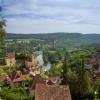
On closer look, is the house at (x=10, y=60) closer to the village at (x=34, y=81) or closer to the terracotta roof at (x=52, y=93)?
the village at (x=34, y=81)

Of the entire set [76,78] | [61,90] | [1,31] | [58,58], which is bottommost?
[58,58]

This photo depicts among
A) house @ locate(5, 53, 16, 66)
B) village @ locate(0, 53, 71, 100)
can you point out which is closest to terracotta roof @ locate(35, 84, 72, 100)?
village @ locate(0, 53, 71, 100)

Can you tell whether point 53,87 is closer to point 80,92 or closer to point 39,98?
point 39,98

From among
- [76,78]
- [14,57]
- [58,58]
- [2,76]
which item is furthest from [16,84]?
[58,58]

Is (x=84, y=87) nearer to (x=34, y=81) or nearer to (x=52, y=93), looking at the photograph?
(x=34, y=81)

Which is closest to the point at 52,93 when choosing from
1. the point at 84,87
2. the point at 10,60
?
the point at 84,87

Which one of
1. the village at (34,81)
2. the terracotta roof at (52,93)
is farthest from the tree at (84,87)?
the terracotta roof at (52,93)

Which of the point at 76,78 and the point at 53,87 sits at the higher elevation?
the point at 53,87
